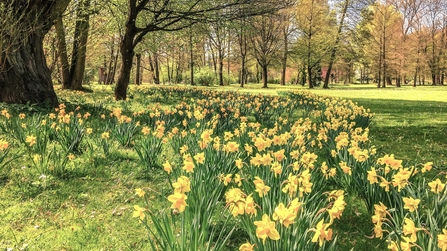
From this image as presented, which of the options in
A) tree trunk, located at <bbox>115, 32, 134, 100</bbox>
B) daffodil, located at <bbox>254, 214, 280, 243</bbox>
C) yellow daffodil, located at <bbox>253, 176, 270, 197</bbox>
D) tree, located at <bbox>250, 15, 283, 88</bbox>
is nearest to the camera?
daffodil, located at <bbox>254, 214, 280, 243</bbox>

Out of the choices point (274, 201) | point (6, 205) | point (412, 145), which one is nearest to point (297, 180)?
point (274, 201)

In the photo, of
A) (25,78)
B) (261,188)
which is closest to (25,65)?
(25,78)

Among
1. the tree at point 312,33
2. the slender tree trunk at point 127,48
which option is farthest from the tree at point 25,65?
the tree at point 312,33

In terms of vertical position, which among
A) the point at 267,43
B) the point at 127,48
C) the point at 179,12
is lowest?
the point at 127,48

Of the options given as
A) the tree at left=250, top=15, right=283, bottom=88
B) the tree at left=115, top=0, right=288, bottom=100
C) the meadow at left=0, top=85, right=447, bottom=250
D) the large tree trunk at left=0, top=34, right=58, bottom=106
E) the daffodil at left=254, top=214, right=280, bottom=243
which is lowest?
the meadow at left=0, top=85, right=447, bottom=250

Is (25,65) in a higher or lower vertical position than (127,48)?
lower

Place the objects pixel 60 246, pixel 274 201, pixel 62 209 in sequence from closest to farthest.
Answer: pixel 274 201
pixel 60 246
pixel 62 209

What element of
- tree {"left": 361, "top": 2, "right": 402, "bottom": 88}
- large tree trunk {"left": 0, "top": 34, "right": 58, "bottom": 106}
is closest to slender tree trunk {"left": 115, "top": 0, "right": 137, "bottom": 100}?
large tree trunk {"left": 0, "top": 34, "right": 58, "bottom": 106}

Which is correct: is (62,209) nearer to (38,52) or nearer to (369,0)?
(38,52)

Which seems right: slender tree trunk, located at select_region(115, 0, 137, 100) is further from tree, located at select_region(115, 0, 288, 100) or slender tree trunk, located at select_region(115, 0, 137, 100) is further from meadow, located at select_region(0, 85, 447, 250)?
meadow, located at select_region(0, 85, 447, 250)

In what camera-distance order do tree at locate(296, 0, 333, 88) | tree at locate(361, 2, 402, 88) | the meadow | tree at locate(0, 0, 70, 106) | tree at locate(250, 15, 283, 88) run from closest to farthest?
the meadow, tree at locate(0, 0, 70, 106), tree at locate(296, 0, 333, 88), tree at locate(361, 2, 402, 88), tree at locate(250, 15, 283, 88)

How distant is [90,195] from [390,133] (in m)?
6.00

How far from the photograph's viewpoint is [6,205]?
2.71 meters

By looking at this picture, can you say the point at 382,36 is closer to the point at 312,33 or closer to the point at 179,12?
the point at 312,33
